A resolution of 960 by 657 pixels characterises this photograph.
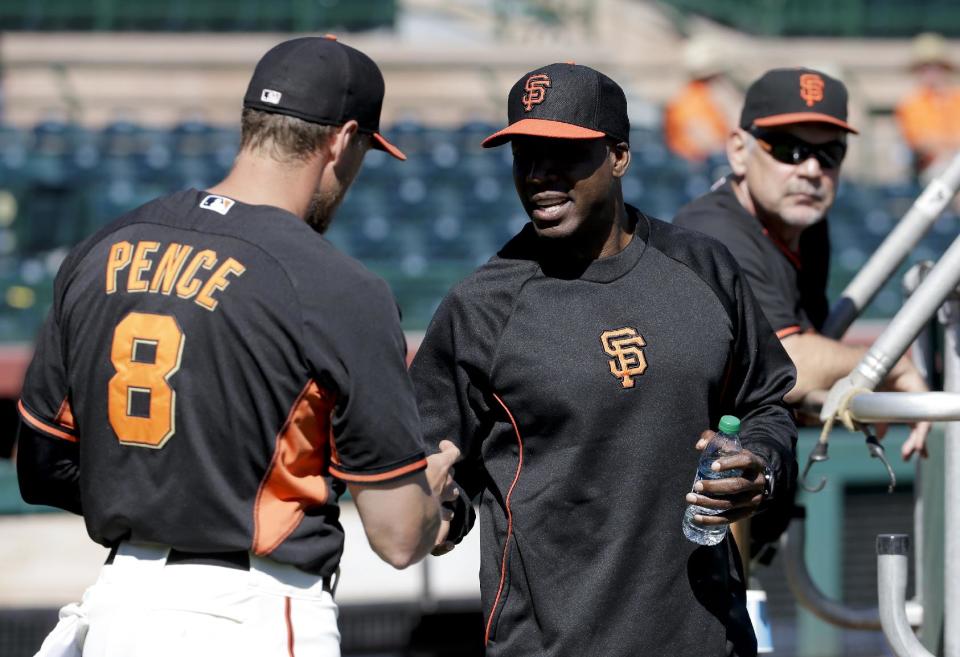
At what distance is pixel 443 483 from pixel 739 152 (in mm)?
1628

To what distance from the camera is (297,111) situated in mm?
2551

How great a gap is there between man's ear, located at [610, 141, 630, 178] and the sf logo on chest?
36cm

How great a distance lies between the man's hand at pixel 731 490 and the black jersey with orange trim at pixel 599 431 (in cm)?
9

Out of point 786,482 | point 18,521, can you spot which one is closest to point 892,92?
point 18,521

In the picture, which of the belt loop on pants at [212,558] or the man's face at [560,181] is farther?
the man's face at [560,181]

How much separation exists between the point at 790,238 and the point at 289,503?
1.91 m

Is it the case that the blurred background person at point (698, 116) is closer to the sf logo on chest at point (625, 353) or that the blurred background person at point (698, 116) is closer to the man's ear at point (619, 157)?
the man's ear at point (619, 157)

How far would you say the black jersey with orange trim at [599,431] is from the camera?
2799 mm

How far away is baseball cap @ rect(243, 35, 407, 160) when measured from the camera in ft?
8.38

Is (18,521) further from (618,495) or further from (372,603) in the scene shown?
(618,495)

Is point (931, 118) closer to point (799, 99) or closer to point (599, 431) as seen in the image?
point (799, 99)

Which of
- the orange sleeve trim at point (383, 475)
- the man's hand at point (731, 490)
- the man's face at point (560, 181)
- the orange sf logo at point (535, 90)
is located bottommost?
the man's hand at point (731, 490)

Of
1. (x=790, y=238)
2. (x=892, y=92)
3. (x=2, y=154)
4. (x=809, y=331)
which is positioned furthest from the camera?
(x=892, y=92)

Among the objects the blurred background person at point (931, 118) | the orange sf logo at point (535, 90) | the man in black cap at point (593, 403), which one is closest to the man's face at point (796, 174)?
the man in black cap at point (593, 403)
